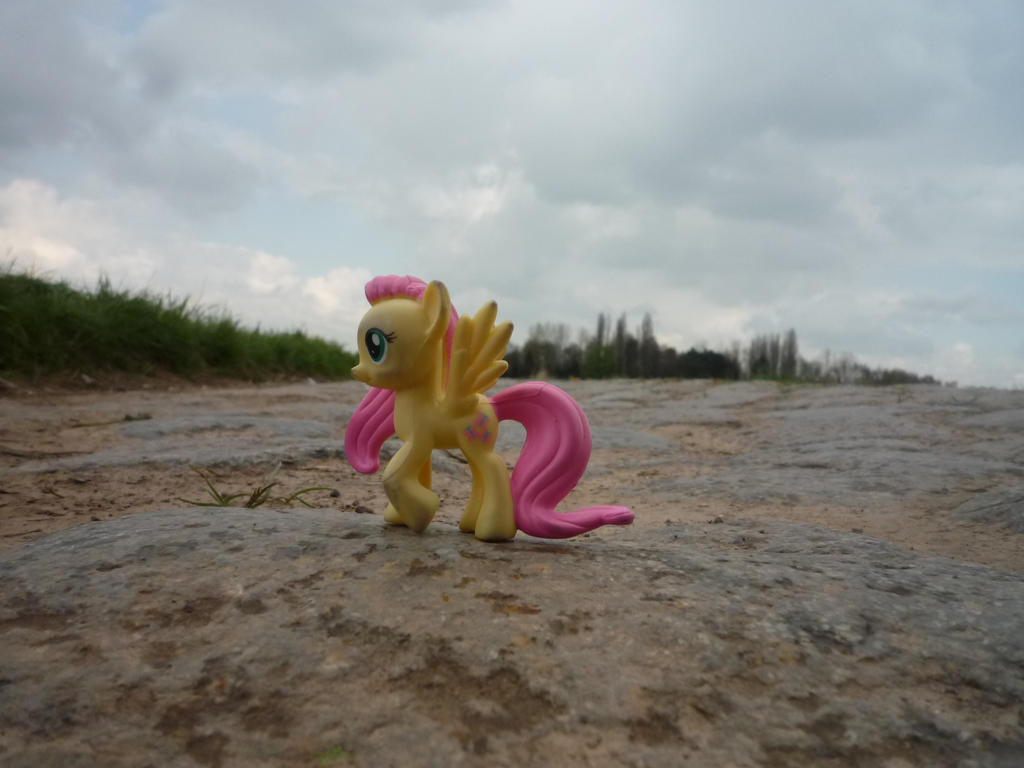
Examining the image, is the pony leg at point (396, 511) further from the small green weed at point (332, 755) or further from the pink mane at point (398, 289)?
the small green weed at point (332, 755)

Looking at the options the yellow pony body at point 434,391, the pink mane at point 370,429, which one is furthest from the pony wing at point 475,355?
the pink mane at point 370,429

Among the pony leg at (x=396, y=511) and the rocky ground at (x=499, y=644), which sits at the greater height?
the pony leg at (x=396, y=511)

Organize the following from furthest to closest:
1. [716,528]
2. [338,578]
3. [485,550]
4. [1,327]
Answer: [1,327] → [716,528] → [485,550] → [338,578]

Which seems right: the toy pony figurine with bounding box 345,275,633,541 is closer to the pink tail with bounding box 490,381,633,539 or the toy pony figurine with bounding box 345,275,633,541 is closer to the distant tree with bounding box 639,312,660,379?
the pink tail with bounding box 490,381,633,539

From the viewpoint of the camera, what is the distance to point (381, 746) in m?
1.08

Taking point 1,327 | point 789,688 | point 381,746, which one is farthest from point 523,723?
point 1,327

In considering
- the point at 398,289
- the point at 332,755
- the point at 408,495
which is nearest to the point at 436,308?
the point at 398,289

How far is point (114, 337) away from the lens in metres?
7.64

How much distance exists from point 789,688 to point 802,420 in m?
4.90

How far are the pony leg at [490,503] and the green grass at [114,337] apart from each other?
594 cm

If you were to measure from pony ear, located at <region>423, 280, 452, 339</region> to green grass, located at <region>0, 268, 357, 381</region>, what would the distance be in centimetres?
586

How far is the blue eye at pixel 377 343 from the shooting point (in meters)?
2.08

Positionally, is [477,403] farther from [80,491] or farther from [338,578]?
[80,491]

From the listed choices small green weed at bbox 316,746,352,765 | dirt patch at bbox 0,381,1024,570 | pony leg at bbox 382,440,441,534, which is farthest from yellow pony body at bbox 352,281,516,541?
small green weed at bbox 316,746,352,765
